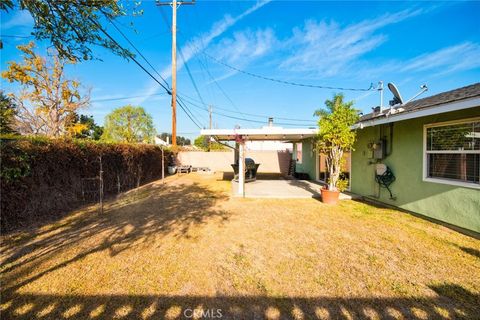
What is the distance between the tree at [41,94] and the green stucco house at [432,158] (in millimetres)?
19353

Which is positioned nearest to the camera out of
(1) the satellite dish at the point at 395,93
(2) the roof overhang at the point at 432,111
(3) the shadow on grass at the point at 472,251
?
(3) the shadow on grass at the point at 472,251

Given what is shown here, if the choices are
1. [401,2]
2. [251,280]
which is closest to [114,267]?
[251,280]

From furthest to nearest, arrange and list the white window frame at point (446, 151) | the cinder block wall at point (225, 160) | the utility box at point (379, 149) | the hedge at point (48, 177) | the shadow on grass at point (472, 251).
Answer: the cinder block wall at point (225, 160), the utility box at point (379, 149), the hedge at point (48, 177), the white window frame at point (446, 151), the shadow on grass at point (472, 251)

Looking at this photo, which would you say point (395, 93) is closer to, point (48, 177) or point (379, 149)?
point (379, 149)

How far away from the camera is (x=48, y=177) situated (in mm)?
5469

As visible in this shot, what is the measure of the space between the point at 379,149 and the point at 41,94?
21454 millimetres

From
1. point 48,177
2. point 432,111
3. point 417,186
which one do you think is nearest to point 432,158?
point 417,186

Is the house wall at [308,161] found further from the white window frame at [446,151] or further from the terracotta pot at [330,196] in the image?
the white window frame at [446,151]

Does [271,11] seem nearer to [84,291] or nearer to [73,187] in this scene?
[73,187]

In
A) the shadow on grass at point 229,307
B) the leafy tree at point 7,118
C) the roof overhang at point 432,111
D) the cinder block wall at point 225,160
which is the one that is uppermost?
the leafy tree at point 7,118

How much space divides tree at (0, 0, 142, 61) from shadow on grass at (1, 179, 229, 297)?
3066 millimetres

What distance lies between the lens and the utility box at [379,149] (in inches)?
261

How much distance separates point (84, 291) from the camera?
253 centimetres

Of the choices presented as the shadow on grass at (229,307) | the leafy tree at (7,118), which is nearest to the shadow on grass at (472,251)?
the shadow on grass at (229,307)
